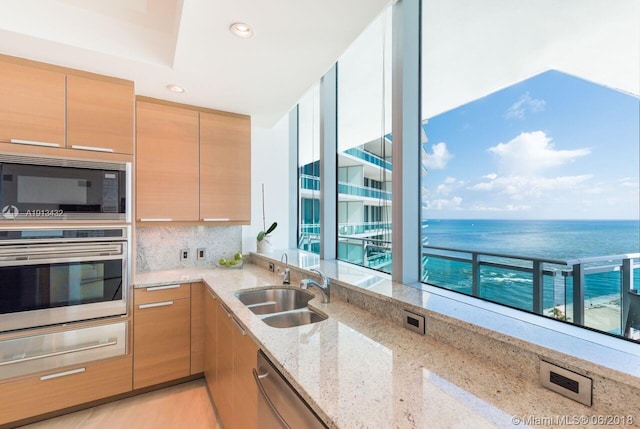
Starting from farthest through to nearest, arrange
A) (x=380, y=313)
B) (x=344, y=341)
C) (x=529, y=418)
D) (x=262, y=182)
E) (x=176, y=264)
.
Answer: (x=262, y=182), (x=176, y=264), (x=380, y=313), (x=344, y=341), (x=529, y=418)

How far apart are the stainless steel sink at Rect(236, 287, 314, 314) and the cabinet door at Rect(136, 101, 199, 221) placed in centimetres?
102

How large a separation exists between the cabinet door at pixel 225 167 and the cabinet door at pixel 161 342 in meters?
0.86

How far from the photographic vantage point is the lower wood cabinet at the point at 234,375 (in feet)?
4.40

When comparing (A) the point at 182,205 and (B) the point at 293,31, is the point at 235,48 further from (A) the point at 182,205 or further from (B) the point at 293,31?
(A) the point at 182,205

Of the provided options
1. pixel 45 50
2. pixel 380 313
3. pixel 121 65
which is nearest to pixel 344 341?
pixel 380 313

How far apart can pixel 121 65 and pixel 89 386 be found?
2.26 meters

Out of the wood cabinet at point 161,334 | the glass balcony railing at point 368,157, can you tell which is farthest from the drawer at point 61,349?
the glass balcony railing at point 368,157

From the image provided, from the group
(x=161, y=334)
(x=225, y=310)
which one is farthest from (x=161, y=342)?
(x=225, y=310)

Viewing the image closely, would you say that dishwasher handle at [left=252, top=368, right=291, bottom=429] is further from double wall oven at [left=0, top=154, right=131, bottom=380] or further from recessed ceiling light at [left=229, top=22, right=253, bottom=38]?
recessed ceiling light at [left=229, top=22, right=253, bottom=38]

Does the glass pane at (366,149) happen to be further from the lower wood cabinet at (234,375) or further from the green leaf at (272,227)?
the lower wood cabinet at (234,375)

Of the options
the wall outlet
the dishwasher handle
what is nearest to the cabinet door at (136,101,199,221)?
the wall outlet

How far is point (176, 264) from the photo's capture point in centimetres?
276

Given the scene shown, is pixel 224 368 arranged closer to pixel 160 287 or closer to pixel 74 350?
pixel 160 287

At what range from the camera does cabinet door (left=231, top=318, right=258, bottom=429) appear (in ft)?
4.27
